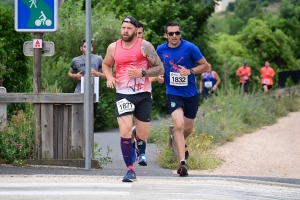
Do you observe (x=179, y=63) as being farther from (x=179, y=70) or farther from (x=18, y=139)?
(x=18, y=139)

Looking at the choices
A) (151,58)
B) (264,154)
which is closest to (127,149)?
(151,58)

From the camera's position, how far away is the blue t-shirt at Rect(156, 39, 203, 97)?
39.3 ft

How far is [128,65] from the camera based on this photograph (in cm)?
1060

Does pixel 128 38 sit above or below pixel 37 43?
below

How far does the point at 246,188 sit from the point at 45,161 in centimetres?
323

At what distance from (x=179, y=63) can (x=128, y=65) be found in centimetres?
155

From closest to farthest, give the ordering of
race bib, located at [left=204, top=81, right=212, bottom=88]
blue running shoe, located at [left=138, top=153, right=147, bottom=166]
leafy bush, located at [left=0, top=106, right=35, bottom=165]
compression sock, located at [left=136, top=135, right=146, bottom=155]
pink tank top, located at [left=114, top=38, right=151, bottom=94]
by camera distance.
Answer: pink tank top, located at [left=114, top=38, right=151, bottom=94] < compression sock, located at [left=136, top=135, right=146, bottom=155] < leafy bush, located at [left=0, top=106, right=35, bottom=165] < blue running shoe, located at [left=138, top=153, right=147, bottom=166] < race bib, located at [left=204, top=81, right=212, bottom=88]

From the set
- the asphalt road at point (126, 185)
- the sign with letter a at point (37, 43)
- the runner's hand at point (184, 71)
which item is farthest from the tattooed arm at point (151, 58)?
the sign with letter a at point (37, 43)

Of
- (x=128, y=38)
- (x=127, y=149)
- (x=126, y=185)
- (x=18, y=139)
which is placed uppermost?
(x=128, y=38)

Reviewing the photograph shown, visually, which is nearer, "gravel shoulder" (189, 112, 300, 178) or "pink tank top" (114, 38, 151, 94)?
"pink tank top" (114, 38, 151, 94)

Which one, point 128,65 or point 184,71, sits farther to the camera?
point 184,71

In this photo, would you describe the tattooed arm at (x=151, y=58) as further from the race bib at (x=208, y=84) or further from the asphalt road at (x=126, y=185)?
the race bib at (x=208, y=84)

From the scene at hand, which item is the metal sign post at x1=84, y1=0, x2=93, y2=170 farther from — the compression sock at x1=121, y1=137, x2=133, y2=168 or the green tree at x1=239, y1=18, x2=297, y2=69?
the green tree at x1=239, y1=18, x2=297, y2=69

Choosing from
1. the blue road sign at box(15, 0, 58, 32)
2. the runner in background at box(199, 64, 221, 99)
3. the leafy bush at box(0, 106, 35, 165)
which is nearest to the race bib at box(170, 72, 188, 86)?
the blue road sign at box(15, 0, 58, 32)
